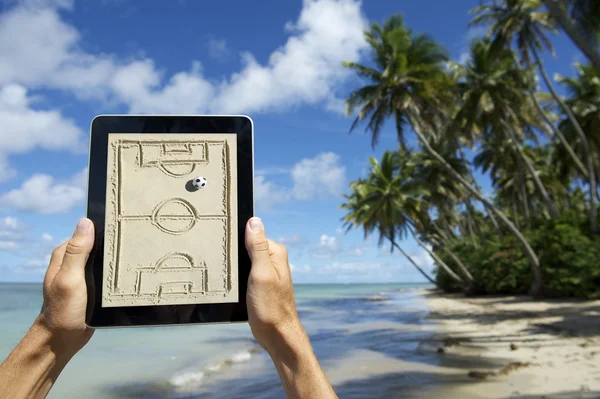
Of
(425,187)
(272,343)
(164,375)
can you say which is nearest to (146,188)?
(272,343)

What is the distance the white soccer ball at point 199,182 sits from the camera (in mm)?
1087

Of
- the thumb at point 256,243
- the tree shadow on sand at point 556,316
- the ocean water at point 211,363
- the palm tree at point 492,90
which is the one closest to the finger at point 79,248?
the thumb at point 256,243

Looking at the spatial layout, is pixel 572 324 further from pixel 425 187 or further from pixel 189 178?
pixel 425 187

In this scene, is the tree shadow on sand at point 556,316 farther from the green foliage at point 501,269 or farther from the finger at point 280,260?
the finger at point 280,260

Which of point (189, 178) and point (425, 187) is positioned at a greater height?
point (425, 187)

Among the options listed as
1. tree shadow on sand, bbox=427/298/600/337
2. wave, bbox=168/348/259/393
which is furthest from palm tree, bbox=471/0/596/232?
wave, bbox=168/348/259/393

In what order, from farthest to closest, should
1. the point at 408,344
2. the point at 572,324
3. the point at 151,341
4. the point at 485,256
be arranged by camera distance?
1. the point at 485,256
2. the point at 151,341
3. the point at 572,324
4. the point at 408,344

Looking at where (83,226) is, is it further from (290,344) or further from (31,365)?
(290,344)

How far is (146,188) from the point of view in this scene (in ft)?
3.57

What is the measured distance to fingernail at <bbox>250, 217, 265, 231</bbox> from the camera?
1.02 meters

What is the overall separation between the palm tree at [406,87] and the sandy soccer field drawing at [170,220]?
690 inches

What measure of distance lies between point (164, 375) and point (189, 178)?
7168 mm

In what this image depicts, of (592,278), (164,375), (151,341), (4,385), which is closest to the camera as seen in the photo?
(4,385)

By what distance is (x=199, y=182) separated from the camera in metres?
1.09
